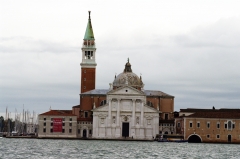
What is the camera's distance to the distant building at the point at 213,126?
384 feet

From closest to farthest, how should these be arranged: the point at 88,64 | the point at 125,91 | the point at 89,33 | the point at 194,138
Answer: the point at 194,138, the point at 125,91, the point at 88,64, the point at 89,33

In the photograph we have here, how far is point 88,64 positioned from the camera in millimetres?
135375

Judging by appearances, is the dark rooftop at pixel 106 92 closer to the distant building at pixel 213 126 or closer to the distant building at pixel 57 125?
the distant building at pixel 57 125

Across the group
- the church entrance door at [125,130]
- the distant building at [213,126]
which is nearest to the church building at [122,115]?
the church entrance door at [125,130]

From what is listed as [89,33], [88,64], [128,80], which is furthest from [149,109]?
[89,33]

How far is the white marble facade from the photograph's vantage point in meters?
124

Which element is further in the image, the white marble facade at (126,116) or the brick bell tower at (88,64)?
the brick bell tower at (88,64)

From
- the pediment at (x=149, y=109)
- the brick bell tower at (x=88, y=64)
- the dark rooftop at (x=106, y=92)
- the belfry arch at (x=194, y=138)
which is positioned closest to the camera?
the belfry arch at (x=194, y=138)

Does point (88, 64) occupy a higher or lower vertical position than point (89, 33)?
lower

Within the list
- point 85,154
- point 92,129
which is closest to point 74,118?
point 92,129

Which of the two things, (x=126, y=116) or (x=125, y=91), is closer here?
(x=125, y=91)

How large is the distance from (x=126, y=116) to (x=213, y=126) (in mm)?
14306

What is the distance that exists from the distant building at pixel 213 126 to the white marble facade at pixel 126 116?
757cm

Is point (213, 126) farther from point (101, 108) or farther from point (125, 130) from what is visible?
point (101, 108)
